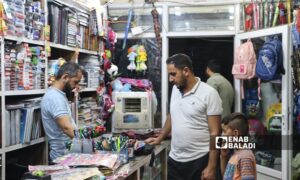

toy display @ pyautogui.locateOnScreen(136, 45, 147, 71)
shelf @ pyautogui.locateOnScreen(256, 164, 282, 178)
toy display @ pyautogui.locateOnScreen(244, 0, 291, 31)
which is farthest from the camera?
toy display @ pyautogui.locateOnScreen(136, 45, 147, 71)

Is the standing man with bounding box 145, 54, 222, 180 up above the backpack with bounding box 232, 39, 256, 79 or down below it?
below

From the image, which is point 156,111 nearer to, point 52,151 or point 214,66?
point 214,66

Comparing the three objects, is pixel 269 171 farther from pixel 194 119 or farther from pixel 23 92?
pixel 23 92

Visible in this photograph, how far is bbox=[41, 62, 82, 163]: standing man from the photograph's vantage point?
2.88 meters

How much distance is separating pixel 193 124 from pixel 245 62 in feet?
6.14

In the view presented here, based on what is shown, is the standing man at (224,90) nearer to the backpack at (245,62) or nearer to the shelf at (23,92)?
the backpack at (245,62)

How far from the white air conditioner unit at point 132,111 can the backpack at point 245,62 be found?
1.12m

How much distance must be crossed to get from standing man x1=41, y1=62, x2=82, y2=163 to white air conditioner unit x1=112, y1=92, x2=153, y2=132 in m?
1.61

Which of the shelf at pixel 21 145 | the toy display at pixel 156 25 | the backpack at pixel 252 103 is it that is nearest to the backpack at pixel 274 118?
the backpack at pixel 252 103

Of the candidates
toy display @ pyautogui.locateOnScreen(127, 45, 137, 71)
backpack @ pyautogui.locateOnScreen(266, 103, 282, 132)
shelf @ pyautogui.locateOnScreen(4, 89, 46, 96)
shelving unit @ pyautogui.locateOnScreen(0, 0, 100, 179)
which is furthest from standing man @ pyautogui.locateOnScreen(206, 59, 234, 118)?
shelf @ pyautogui.locateOnScreen(4, 89, 46, 96)

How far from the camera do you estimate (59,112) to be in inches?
114

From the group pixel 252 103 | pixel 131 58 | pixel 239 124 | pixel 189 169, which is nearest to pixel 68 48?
pixel 131 58

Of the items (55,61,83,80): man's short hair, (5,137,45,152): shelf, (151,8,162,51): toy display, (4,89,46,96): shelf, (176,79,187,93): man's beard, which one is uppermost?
(151,8,162,51): toy display

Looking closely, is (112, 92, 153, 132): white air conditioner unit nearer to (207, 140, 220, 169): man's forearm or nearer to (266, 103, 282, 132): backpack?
(266, 103, 282, 132): backpack
